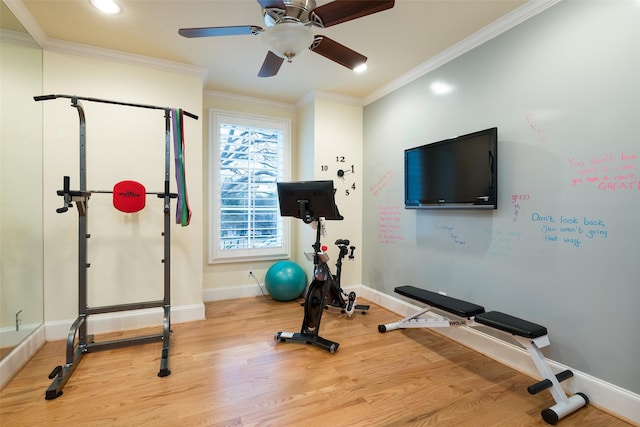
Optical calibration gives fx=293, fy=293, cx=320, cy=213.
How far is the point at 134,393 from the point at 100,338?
117 centimetres

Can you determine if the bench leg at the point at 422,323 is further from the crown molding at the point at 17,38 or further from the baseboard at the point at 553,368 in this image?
the crown molding at the point at 17,38

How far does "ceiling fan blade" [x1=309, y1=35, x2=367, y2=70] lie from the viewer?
1891mm

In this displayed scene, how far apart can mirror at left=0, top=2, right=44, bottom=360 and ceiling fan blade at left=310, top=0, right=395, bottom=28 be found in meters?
2.30

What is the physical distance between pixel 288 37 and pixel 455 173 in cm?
178

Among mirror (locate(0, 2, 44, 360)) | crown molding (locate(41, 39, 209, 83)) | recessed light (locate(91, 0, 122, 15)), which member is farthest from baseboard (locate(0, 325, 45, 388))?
recessed light (locate(91, 0, 122, 15))

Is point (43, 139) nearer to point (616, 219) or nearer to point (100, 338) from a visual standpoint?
point (100, 338)

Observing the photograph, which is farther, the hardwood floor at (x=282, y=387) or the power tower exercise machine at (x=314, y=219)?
the power tower exercise machine at (x=314, y=219)

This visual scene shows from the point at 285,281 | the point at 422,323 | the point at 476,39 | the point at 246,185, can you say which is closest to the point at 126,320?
the point at 285,281

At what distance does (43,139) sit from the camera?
2.63m

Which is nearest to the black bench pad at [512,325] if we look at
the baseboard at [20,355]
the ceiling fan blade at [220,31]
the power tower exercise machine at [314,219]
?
the power tower exercise machine at [314,219]

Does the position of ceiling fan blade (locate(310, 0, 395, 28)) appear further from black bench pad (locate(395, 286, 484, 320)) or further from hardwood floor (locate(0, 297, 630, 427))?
hardwood floor (locate(0, 297, 630, 427))

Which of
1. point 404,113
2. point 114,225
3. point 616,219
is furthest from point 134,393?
point 404,113

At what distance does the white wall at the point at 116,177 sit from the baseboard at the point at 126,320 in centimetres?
5

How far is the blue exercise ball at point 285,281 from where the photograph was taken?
147 inches
